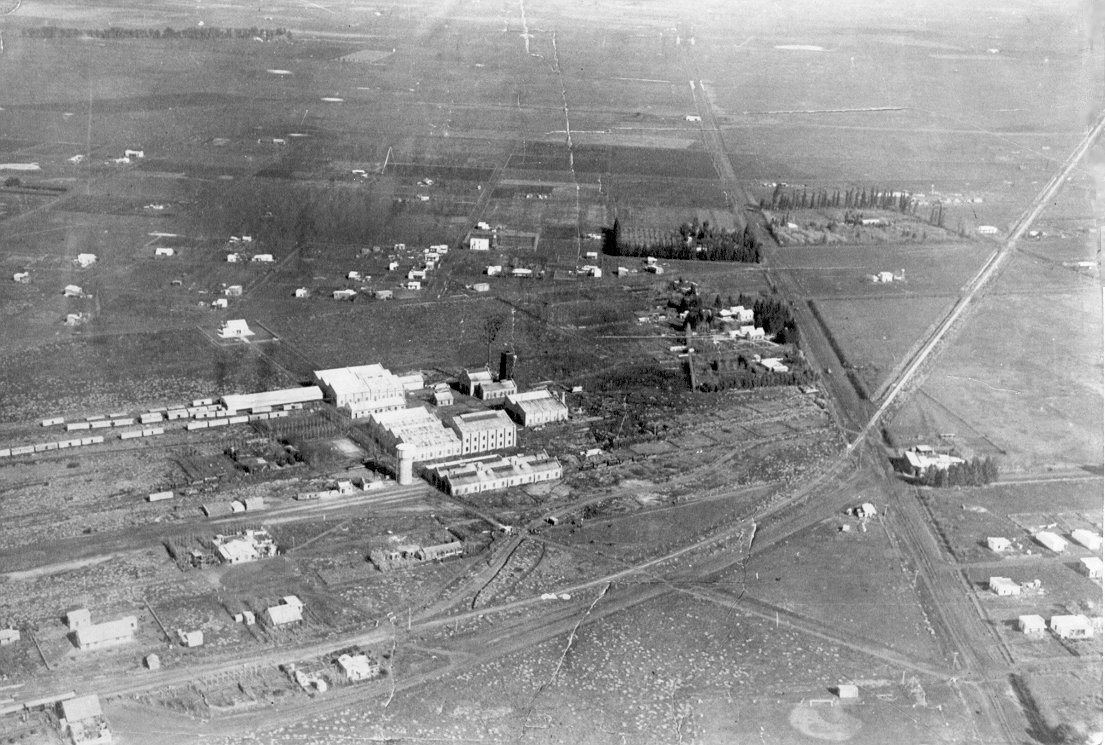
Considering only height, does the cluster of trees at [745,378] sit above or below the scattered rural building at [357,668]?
below

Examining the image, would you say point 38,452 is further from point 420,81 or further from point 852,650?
point 420,81

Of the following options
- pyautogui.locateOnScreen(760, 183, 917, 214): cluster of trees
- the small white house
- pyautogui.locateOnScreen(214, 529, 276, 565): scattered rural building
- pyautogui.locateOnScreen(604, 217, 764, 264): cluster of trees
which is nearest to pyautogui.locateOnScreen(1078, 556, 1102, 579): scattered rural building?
the small white house

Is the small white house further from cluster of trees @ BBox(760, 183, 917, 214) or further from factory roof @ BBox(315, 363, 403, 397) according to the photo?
cluster of trees @ BBox(760, 183, 917, 214)

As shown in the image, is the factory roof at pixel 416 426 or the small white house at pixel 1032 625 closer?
the small white house at pixel 1032 625

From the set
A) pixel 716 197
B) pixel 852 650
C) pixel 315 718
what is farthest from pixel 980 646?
pixel 716 197

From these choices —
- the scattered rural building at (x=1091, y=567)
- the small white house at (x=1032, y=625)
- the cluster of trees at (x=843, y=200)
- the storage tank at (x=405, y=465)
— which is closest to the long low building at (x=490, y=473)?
the storage tank at (x=405, y=465)

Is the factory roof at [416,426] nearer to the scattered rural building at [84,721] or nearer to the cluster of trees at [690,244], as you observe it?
the scattered rural building at [84,721]
